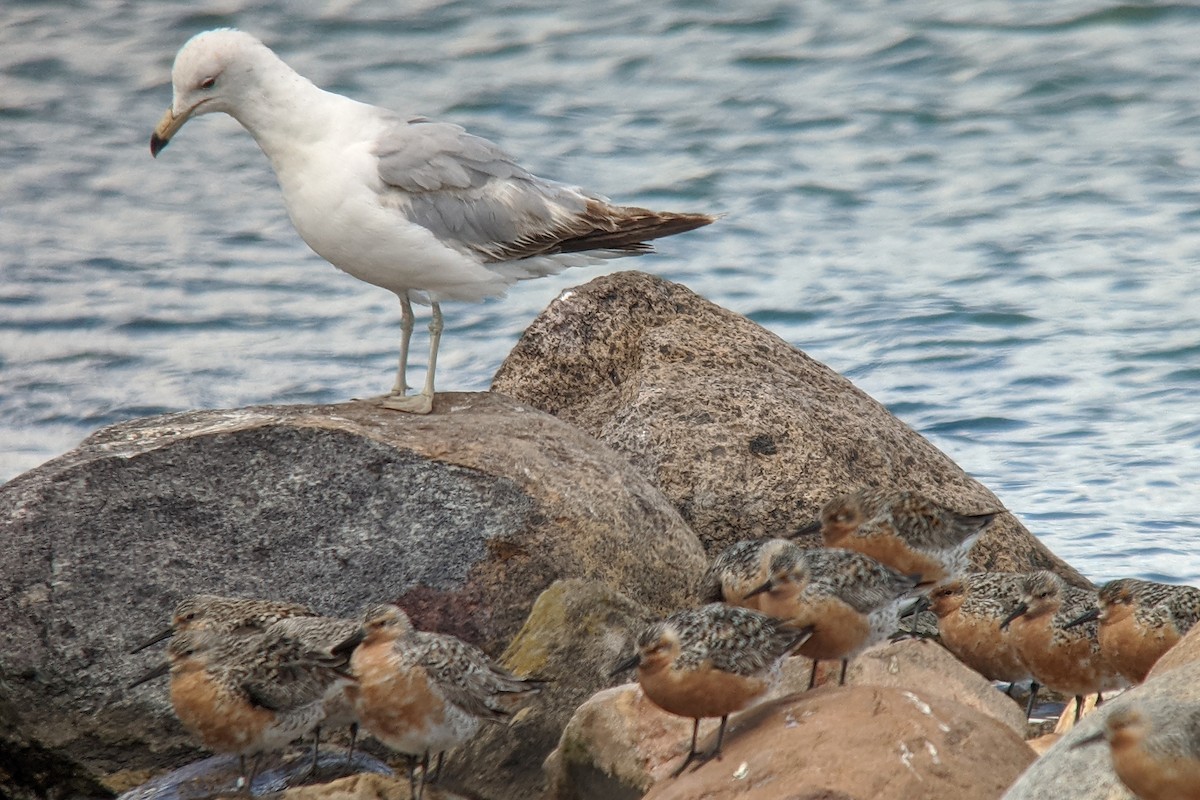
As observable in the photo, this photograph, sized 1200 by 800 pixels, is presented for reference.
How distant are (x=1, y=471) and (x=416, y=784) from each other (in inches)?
333

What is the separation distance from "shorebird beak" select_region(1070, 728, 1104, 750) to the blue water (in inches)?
247

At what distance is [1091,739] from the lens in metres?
5.56

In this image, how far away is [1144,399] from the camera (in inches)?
556

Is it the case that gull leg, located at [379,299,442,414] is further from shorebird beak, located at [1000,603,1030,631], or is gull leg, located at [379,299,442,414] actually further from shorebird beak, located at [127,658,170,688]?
shorebird beak, located at [1000,603,1030,631]

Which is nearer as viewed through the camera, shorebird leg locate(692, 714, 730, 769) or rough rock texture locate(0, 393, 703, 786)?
shorebird leg locate(692, 714, 730, 769)

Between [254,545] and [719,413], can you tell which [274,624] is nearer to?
[254,545]

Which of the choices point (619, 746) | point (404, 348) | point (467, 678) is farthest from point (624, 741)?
point (404, 348)

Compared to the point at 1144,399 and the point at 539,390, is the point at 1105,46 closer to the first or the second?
the point at 1144,399

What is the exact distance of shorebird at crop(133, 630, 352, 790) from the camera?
685 cm

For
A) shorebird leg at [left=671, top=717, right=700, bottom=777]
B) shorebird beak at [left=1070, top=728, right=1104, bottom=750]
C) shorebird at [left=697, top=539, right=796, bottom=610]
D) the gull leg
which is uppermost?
the gull leg

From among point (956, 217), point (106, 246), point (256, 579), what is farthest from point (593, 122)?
point (256, 579)

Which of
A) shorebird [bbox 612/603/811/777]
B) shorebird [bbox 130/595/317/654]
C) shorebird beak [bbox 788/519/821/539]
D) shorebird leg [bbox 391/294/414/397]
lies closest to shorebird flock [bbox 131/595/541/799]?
shorebird [bbox 130/595/317/654]

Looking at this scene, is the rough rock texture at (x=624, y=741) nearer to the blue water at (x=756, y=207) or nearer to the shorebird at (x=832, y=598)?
the shorebird at (x=832, y=598)

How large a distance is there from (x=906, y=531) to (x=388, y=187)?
3.66m
